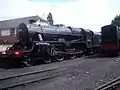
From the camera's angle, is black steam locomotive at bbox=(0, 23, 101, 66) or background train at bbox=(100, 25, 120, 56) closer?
black steam locomotive at bbox=(0, 23, 101, 66)

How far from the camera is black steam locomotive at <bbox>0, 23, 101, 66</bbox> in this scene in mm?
15289

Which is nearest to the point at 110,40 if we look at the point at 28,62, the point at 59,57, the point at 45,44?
the point at 59,57

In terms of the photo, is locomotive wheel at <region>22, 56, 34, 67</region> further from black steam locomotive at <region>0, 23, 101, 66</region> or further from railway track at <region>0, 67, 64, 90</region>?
railway track at <region>0, 67, 64, 90</region>

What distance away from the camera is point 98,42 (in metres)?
25.5

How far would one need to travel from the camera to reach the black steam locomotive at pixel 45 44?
1529 centimetres

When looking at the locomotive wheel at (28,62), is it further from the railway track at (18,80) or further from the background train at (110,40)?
the background train at (110,40)

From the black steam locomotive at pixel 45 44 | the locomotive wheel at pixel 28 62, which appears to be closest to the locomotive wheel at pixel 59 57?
the black steam locomotive at pixel 45 44

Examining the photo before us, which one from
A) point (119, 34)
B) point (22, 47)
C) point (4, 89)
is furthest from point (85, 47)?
point (4, 89)

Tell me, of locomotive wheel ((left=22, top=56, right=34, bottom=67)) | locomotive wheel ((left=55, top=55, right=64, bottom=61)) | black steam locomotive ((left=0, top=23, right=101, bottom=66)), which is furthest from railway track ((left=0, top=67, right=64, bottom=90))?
locomotive wheel ((left=55, top=55, right=64, bottom=61))

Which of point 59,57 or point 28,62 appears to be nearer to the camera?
point 28,62

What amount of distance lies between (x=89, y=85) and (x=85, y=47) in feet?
43.1

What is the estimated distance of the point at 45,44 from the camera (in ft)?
54.0

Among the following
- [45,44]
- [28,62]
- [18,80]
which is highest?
[45,44]

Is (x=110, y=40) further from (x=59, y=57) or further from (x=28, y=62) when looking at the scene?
(x=28, y=62)
